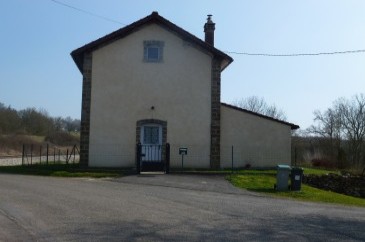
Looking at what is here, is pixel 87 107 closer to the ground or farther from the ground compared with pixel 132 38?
closer to the ground

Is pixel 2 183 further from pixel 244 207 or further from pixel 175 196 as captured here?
pixel 244 207

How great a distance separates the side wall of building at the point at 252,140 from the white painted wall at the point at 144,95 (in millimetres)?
1124

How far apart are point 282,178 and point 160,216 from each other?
8.01 m

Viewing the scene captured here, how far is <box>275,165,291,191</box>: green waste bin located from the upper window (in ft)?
30.6

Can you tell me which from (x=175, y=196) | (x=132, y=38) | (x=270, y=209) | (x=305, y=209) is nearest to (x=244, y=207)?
(x=270, y=209)

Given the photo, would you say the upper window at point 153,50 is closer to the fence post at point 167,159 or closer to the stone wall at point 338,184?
the fence post at point 167,159

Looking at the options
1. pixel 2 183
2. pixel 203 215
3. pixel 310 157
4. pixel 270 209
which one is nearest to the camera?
Result: pixel 203 215

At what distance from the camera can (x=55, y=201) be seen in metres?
11.9

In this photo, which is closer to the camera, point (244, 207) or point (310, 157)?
point (244, 207)

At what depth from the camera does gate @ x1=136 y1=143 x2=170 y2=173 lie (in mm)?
21698

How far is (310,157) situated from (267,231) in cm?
3583

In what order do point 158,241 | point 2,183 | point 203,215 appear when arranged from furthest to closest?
point 2,183
point 203,215
point 158,241

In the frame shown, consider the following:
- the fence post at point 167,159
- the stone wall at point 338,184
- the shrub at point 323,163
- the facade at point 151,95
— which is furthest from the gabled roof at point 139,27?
the shrub at point 323,163

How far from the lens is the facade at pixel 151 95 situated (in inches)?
907
